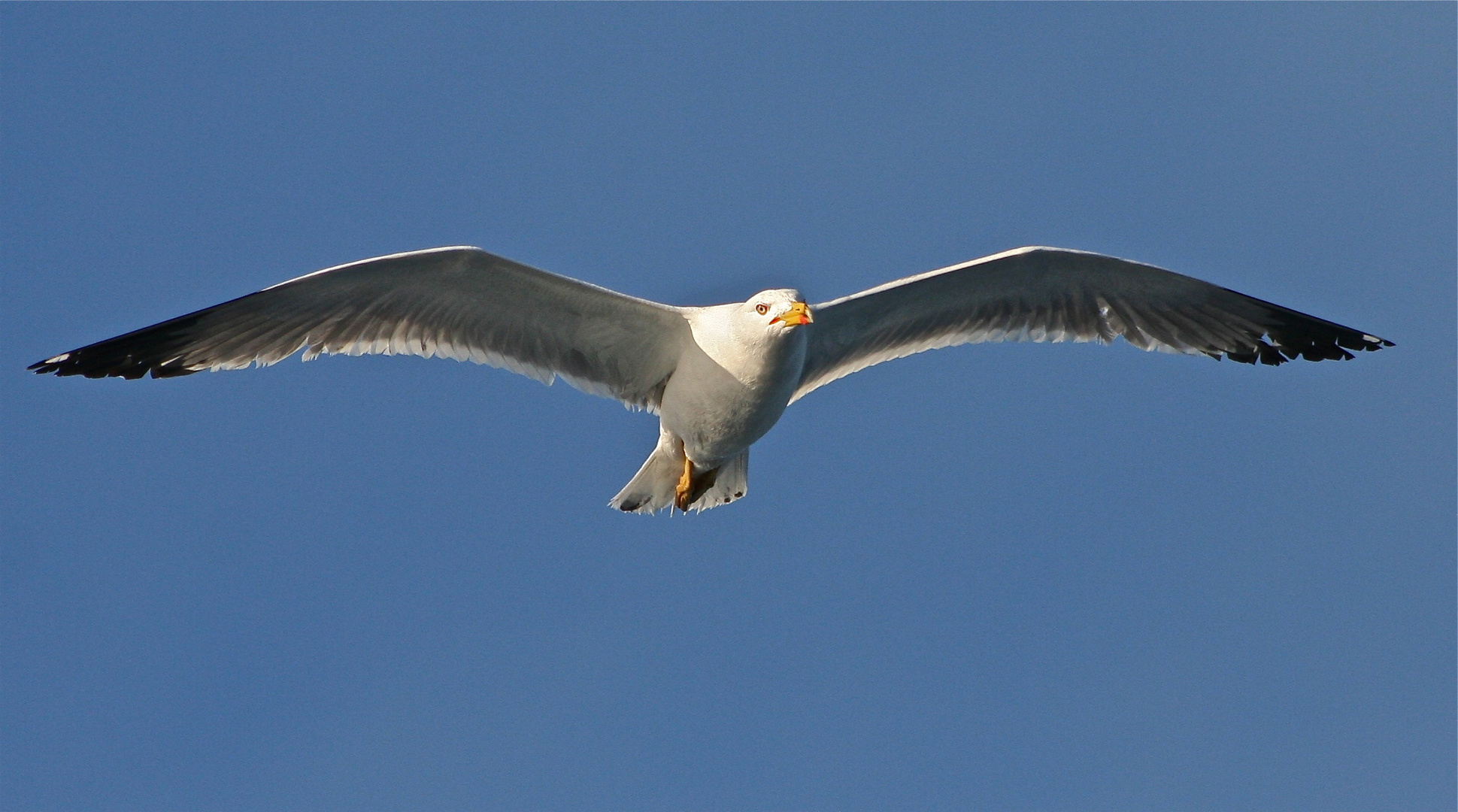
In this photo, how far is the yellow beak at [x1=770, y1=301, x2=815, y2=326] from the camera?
9906 millimetres

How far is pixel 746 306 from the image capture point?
1038 centimetres

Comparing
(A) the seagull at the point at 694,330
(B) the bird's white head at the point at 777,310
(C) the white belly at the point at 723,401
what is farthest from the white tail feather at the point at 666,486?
(B) the bird's white head at the point at 777,310

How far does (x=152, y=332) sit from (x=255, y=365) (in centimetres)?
80

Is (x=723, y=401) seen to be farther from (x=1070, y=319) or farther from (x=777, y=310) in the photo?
(x=1070, y=319)

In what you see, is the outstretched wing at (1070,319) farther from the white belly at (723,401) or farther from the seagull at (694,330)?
the white belly at (723,401)

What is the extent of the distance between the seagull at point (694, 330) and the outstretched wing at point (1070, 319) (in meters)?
0.01

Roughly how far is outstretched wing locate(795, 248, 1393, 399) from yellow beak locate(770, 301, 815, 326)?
4.37 feet

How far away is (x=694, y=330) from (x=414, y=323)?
89.3 inches

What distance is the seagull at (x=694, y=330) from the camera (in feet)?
34.8

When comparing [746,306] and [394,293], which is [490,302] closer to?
[394,293]

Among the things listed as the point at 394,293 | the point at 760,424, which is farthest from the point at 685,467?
the point at 394,293

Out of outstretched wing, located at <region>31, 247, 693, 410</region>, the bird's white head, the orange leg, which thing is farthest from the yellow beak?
the orange leg

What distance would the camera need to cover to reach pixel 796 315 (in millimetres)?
9930

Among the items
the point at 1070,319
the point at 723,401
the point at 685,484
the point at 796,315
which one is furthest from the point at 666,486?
the point at 1070,319
